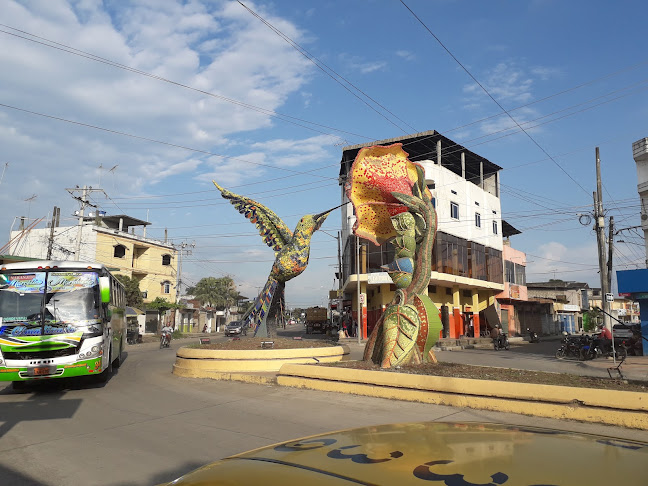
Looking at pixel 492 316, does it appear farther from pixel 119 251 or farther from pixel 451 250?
pixel 119 251

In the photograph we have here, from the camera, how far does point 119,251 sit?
46.0 m

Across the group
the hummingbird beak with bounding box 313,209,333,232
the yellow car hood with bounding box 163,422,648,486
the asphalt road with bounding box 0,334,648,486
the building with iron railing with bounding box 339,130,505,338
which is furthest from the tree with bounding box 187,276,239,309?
the yellow car hood with bounding box 163,422,648,486

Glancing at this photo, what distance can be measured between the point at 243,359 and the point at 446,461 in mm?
11769

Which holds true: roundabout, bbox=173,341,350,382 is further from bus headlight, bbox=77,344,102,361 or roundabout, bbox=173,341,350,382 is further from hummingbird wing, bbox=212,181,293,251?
hummingbird wing, bbox=212,181,293,251

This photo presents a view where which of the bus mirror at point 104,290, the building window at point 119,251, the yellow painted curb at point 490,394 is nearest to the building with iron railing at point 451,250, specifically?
the yellow painted curb at point 490,394

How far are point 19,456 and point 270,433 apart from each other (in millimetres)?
3162

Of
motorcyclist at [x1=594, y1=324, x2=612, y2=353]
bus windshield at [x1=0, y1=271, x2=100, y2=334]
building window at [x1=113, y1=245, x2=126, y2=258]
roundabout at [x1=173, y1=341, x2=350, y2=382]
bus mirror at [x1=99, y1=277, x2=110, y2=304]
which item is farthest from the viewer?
building window at [x1=113, y1=245, x2=126, y2=258]

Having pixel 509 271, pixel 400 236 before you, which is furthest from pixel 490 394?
pixel 509 271

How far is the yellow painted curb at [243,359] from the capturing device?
42.3 feet

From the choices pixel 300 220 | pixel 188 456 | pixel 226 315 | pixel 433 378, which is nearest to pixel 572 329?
pixel 226 315

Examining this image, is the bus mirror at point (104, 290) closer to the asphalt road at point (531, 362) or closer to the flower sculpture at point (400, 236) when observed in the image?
the flower sculpture at point (400, 236)

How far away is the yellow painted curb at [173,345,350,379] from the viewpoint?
12.9m

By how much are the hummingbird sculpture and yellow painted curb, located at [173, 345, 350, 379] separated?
3.49 meters

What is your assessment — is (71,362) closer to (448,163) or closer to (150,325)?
(448,163)
